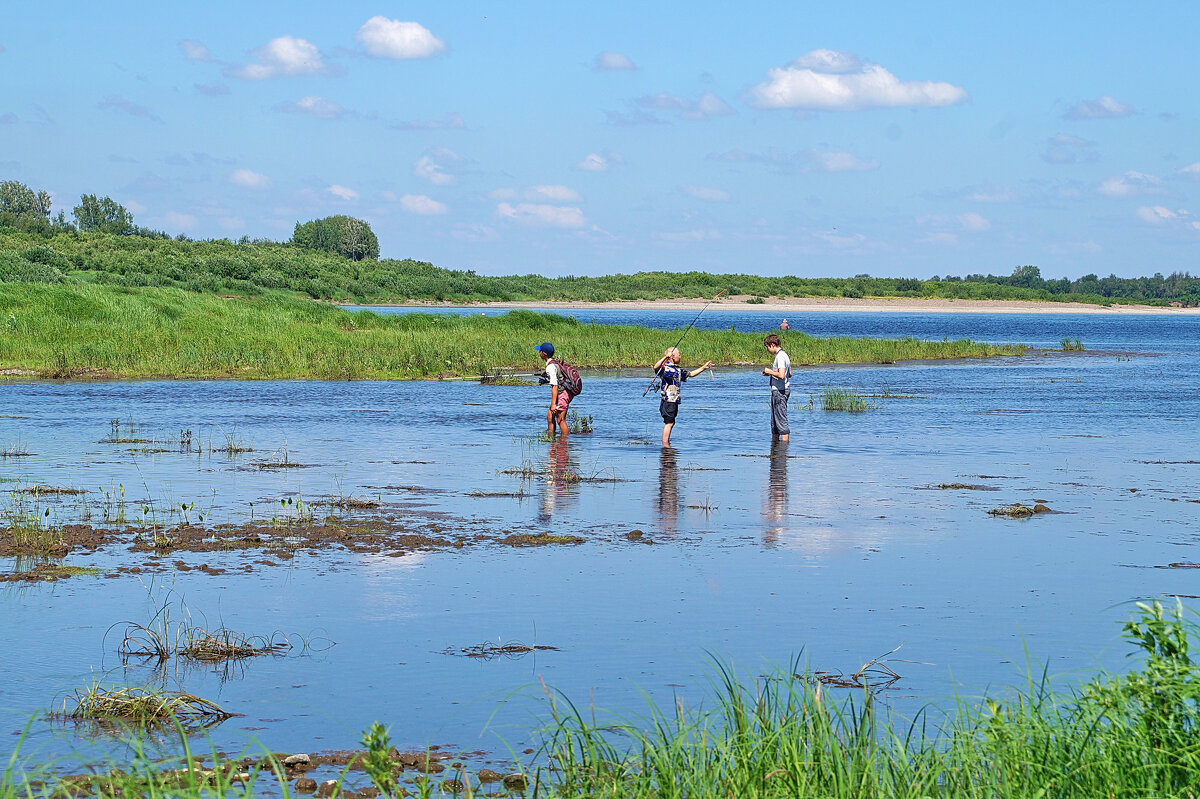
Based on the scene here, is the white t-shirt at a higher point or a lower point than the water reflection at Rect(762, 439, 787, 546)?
higher

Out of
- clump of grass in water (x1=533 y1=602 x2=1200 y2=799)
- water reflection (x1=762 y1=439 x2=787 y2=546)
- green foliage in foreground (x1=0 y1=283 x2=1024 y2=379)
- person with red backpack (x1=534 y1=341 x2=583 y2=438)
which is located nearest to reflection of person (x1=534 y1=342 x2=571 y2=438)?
person with red backpack (x1=534 y1=341 x2=583 y2=438)

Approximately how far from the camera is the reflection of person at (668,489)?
1389 cm

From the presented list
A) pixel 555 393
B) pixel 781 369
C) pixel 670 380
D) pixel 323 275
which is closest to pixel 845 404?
pixel 781 369

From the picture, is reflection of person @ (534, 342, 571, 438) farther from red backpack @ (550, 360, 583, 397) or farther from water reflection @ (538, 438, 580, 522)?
water reflection @ (538, 438, 580, 522)

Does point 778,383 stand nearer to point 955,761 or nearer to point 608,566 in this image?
point 608,566

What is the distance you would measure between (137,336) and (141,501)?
26950 millimetres

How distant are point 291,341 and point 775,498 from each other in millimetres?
28669

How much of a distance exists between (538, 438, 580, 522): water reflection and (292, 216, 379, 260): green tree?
144368 mm

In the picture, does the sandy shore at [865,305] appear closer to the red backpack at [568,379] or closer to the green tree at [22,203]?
the green tree at [22,203]

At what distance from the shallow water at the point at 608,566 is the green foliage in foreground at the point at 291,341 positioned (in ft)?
37.4

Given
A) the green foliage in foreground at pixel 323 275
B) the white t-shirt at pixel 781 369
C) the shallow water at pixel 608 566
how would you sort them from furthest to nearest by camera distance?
the green foliage in foreground at pixel 323 275 < the white t-shirt at pixel 781 369 < the shallow water at pixel 608 566

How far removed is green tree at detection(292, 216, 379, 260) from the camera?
6467 inches

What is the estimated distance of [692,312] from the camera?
159m

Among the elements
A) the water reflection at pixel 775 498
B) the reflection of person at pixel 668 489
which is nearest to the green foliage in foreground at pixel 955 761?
the water reflection at pixel 775 498
